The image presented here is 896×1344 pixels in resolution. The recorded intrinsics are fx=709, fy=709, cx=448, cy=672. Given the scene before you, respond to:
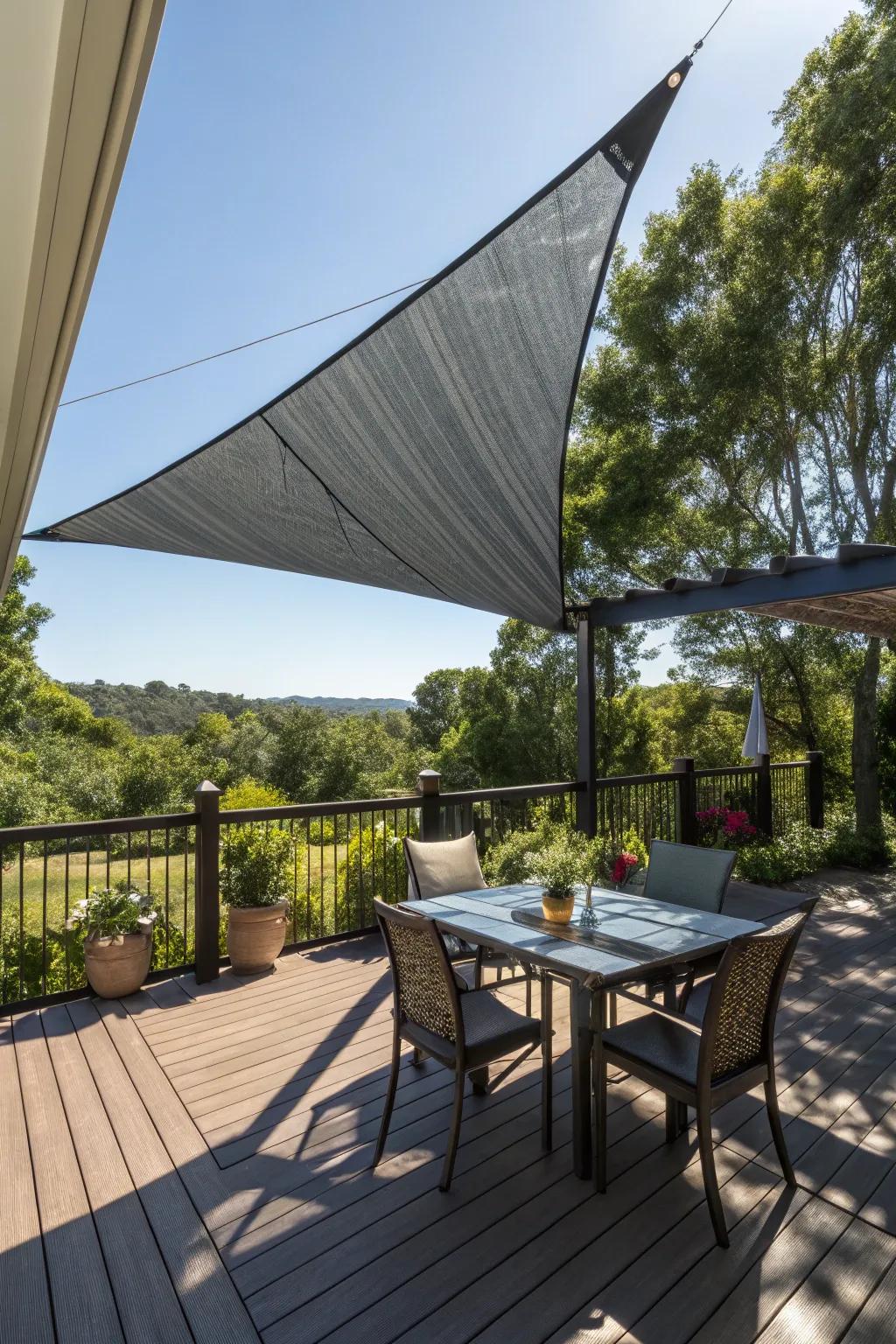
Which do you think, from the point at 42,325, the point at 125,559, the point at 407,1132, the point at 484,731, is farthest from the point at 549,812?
the point at 125,559

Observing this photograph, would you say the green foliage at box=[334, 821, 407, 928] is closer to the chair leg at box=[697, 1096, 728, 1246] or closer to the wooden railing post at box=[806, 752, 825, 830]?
the chair leg at box=[697, 1096, 728, 1246]

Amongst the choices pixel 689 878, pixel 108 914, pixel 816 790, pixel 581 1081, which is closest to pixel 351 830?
pixel 108 914

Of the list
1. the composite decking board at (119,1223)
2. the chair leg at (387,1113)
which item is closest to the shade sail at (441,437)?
the chair leg at (387,1113)

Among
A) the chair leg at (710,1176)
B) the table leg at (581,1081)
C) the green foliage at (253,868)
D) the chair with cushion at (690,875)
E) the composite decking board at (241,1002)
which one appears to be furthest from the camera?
the green foliage at (253,868)

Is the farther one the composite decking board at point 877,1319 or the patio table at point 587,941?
the patio table at point 587,941

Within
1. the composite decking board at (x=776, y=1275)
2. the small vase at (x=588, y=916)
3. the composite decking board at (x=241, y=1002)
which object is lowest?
the composite decking board at (x=776, y=1275)

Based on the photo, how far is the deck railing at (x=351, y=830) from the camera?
4137 millimetres

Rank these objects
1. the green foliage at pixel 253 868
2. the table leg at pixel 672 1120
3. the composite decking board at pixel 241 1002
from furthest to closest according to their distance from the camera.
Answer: the green foliage at pixel 253 868, the composite decking board at pixel 241 1002, the table leg at pixel 672 1120

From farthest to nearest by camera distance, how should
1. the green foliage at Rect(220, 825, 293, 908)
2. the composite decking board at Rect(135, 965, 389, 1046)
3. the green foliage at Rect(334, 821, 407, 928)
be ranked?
the green foliage at Rect(334, 821, 407, 928), the green foliage at Rect(220, 825, 293, 908), the composite decking board at Rect(135, 965, 389, 1046)

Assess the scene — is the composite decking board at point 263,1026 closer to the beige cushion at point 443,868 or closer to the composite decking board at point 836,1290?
the beige cushion at point 443,868

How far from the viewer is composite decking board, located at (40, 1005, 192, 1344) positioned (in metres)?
1.84

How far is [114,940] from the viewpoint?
3963 mm

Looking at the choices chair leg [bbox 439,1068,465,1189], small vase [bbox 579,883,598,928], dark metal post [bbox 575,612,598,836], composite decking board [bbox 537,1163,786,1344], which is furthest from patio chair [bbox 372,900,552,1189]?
dark metal post [bbox 575,612,598,836]

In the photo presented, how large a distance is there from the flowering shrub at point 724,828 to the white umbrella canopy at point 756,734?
35.9 inches
